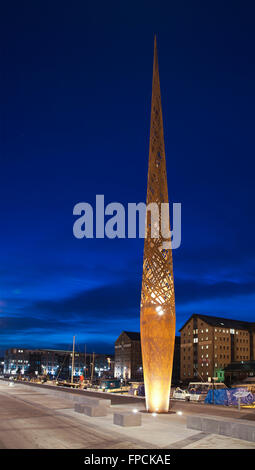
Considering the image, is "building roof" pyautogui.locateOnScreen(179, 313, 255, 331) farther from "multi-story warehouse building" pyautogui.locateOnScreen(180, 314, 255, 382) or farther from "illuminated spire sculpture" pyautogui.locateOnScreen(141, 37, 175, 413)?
"illuminated spire sculpture" pyautogui.locateOnScreen(141, 37, 175, 413)

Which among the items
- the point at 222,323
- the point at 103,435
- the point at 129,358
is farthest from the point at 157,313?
the point at 129,358

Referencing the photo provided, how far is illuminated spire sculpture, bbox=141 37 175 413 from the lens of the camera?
20.7 metres

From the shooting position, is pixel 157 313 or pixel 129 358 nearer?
pixel 157 313

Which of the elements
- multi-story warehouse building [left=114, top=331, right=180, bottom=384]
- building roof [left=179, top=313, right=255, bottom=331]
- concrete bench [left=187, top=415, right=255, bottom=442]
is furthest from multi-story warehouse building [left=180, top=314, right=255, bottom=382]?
concrete bench [left=187, top=415, right=255, bottom=442]

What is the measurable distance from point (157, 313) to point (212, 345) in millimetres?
73994

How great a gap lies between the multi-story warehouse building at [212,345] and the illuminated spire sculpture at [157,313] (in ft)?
221

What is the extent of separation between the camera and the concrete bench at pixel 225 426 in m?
13.2

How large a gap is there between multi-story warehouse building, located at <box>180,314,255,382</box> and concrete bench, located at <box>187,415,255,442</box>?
72.3 m

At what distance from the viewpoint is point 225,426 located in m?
14.0

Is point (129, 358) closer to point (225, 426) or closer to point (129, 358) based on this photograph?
point (129, 358)

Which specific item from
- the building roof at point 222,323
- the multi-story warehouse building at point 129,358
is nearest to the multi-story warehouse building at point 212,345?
the building roof at point 222,323

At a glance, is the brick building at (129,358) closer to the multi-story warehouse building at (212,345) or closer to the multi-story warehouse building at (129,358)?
the multi-story warehouse building at (129,358)
